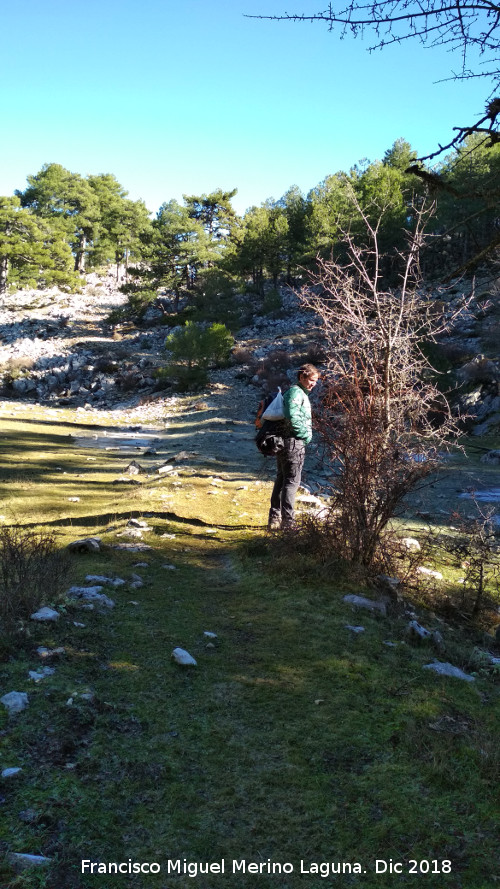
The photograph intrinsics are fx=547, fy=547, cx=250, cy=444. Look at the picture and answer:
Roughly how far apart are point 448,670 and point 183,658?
5.54ft

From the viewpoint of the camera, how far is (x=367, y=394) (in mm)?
5039

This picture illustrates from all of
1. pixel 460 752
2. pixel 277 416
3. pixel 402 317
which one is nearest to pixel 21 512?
pixel 277 416

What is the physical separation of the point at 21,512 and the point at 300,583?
4699mm

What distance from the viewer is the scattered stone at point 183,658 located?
132 inches

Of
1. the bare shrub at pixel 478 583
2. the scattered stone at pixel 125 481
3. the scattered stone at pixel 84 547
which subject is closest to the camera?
the bare shrub at pixel 478 583

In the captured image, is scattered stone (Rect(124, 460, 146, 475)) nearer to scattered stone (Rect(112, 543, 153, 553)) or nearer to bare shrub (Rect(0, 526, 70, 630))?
scattered stone (Rect(112, 543, 153, 553))

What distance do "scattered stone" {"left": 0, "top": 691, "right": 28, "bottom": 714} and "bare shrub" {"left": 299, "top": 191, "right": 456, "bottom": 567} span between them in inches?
123

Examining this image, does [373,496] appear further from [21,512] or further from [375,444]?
[21,512]

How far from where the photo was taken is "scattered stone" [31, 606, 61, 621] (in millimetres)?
3463

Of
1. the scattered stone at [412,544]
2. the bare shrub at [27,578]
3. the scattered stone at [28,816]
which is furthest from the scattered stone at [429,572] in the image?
the scattered stone at [28,816]

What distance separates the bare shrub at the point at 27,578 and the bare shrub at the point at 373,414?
249 centimetres

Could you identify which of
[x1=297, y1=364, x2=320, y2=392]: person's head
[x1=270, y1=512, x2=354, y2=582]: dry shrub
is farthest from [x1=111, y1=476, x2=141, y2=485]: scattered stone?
[x1=270, y1=512, x2=354, y2=582]: dry shrub

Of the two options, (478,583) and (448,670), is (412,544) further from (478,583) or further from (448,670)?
(448,670)

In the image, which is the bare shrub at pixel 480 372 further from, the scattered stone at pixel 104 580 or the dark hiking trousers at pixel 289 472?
the scattered stone at pixel 104 580
